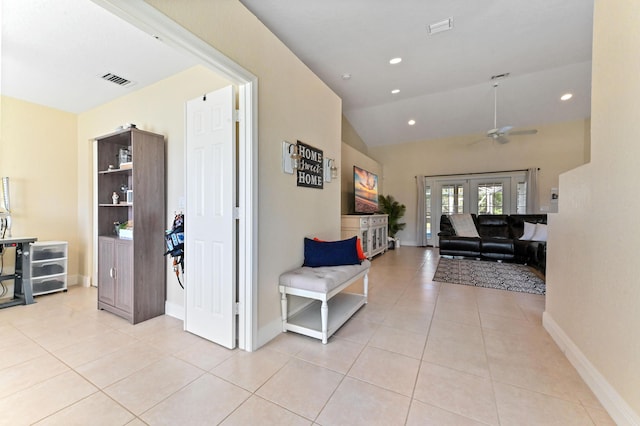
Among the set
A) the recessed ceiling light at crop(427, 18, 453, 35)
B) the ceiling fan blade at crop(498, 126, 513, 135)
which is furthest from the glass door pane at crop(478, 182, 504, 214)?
the recessed ceiling light at crop(427, 18, 453, 35)

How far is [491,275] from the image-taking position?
13.5ft

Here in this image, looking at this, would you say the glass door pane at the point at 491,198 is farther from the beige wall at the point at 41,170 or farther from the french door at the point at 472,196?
the beige wall at the point at 41,170

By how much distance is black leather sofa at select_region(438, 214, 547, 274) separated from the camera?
4.70 meters

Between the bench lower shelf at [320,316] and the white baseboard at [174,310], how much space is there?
116 centimetres

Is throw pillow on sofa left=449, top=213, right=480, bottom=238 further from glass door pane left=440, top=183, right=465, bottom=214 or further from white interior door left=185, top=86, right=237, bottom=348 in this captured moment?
white interior door left=185, top=86, right=237, bottom=348

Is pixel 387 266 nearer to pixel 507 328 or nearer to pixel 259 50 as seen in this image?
pixel 507 328

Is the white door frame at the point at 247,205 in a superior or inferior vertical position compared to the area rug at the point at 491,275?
superior

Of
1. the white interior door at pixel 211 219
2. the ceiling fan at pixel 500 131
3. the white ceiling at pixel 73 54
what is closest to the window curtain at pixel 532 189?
the ceiling fan at pixel 500 131

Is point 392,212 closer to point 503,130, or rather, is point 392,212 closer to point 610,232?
point 503,130

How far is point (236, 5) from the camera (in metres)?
1.87

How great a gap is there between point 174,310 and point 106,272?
89 cm

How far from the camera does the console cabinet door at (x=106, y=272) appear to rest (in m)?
2.65

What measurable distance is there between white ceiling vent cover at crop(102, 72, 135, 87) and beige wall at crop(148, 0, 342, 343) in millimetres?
1803

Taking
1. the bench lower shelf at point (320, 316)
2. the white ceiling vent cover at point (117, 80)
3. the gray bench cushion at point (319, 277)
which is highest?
the white ceiling vent cover at point (117, 80)
